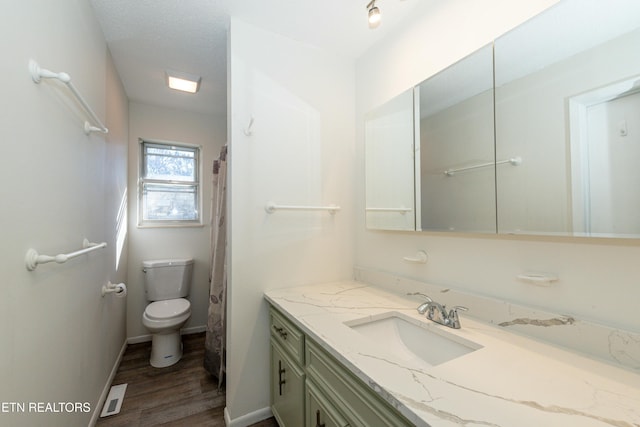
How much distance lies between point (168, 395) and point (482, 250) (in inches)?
89.8

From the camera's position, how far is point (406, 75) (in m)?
1.53

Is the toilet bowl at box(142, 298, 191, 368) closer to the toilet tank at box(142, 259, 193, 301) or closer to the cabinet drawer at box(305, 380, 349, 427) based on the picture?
the toilet tank at box(142, 259, 193, 301)

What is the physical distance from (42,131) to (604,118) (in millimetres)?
1885

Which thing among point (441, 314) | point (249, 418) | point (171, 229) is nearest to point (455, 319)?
point (441, 314)

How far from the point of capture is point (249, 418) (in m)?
1.54

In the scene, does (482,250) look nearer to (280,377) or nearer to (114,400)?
(280,377)

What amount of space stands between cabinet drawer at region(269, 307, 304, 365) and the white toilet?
1.16 metres

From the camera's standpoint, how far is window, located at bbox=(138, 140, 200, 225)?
2.76 metres

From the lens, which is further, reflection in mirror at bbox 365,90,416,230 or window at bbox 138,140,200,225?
window at bbox 138,140,200,225

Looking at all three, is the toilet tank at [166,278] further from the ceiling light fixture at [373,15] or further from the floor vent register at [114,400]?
the ceiling light fixture at [373,15]

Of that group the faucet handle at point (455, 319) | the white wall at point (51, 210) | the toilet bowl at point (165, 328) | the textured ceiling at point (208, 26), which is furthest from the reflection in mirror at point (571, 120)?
the toilet bowl at point (165, 328)

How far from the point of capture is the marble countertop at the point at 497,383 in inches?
22.6

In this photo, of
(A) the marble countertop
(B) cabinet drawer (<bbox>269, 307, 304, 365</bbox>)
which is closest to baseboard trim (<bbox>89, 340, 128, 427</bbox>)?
(B) cabinet drawer (<bbox>269, 307, 304, 365</bbox>)

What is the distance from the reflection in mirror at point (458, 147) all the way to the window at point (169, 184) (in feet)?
8.45
